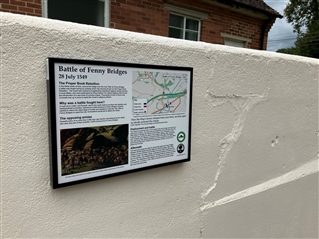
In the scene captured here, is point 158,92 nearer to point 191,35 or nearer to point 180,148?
point 180,148

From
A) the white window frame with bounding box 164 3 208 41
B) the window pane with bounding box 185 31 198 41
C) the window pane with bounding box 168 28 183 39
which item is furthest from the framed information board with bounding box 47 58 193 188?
the window pane with bounding box 185 31 198 41

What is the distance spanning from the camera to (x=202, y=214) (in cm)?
192

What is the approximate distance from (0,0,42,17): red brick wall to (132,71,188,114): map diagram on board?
3383mm

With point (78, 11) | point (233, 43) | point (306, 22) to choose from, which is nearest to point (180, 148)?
point (78, 11)

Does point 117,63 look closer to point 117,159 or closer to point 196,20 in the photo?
point 117,159

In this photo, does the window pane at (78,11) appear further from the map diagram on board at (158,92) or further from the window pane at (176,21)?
the map diagram on board at (158,92)

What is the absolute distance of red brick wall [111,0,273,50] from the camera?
199 inches

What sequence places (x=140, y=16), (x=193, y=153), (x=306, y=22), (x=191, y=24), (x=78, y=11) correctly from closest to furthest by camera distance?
(x=193, y=153) → (x=78, y=11) → (x=140, y=16) → (x=191, y=24) → (x=306, y=22)

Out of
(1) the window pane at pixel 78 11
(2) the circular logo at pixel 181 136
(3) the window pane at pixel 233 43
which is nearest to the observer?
(2) the circular logo at pixel 181 136

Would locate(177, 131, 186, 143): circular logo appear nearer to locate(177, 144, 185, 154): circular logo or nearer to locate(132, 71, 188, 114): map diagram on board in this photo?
locate(177, 144, 185, 154): circular logo

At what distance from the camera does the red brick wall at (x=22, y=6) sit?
3.81m

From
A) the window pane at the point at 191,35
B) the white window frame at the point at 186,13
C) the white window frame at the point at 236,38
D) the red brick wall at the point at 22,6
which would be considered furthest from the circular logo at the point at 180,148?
the white window frame at the point at 236,38

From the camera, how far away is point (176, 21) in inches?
250

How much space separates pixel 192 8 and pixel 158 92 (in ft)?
17.6
